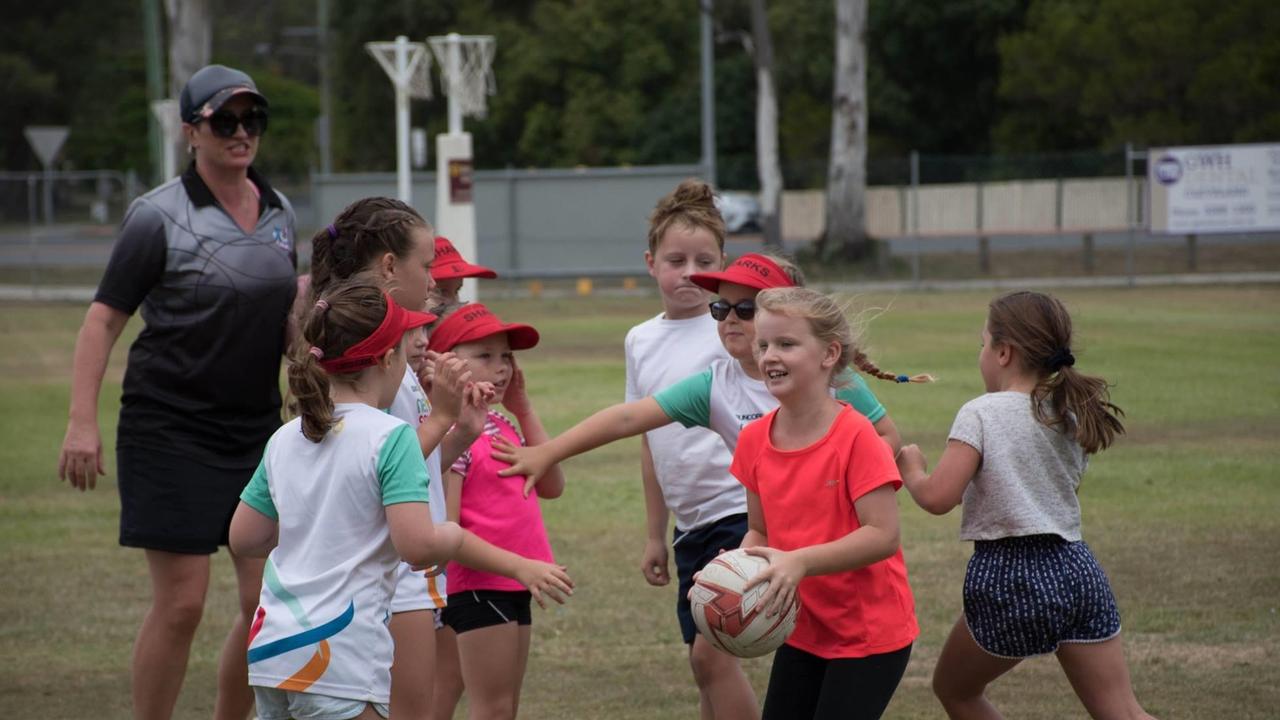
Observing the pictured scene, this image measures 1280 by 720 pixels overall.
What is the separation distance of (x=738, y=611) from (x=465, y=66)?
879 inches

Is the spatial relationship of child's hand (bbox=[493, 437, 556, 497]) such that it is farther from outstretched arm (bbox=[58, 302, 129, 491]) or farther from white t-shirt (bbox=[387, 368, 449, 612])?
outstretched arm (bbox=[58, 302, 129, 491])

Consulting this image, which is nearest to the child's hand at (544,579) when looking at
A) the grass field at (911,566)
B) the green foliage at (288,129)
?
the grass field at (911,566)

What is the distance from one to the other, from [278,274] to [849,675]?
8.24ft

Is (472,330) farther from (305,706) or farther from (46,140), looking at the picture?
(46,140)

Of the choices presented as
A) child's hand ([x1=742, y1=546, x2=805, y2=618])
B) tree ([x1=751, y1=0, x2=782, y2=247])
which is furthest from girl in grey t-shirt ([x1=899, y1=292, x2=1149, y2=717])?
tree ([x1=751, y1=0, x2=782, y2=247])

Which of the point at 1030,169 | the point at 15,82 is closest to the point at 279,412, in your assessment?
the point at 1030,169

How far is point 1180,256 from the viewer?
32188 millimetres

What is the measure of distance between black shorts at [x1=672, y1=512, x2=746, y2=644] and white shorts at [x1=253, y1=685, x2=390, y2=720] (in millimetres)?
1505

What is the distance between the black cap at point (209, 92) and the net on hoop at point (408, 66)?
18.4 m

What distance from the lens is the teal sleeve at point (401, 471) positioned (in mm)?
3570

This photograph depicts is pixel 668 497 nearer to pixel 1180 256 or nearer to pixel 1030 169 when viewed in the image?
pixel 1180 256

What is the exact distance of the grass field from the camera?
20.3 ft

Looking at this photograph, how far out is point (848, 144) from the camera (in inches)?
1272

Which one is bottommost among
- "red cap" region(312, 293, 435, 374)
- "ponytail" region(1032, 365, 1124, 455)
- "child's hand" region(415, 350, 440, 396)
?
"ponytail" region(1032, 365, 1124, 455)
